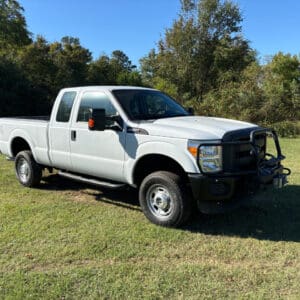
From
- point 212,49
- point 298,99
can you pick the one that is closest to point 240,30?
point 212,49

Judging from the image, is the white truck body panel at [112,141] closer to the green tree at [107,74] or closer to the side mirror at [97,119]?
the side mirror at [97,119]

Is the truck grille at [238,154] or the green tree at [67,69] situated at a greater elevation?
the green tree at [67,69]

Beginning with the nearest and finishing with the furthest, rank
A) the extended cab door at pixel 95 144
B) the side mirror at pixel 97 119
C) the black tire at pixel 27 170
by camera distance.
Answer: the side mirror at pixel 97 119 → the extended cab door at pixel 95 144 → the black tire at pixel 27 170

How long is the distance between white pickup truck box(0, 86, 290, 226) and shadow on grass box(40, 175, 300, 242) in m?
0.41

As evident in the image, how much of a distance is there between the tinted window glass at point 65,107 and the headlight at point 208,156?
2551mm

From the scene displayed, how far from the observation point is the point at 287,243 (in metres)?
4.53

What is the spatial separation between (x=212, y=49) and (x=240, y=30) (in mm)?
2880

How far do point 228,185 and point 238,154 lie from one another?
16.9 inches

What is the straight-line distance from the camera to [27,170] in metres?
7.23

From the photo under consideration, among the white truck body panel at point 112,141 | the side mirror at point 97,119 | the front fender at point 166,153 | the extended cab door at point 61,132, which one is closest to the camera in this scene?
the front fender at point 166,153

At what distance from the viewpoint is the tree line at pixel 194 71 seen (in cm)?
1888

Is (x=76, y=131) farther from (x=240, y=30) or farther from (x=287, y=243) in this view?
(x=240, y=30)

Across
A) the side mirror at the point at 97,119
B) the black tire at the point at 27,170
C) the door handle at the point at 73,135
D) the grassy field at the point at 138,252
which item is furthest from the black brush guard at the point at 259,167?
the black tire at the point at 27,170

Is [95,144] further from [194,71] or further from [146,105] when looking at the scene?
[194,71]
